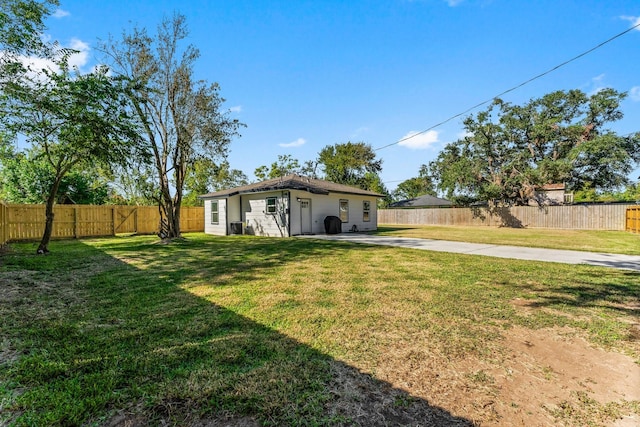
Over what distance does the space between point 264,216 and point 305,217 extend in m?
2.22

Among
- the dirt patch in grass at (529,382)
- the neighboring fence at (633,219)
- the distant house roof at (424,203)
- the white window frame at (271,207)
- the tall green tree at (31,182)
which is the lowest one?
the dirt patch in grass at (529,382)

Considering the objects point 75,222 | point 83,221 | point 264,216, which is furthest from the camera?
point 264,216

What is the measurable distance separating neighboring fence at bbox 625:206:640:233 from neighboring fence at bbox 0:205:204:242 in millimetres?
25760

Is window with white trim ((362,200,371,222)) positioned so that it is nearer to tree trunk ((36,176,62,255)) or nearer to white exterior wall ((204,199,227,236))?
white exterior wall ((204,199,227,236))

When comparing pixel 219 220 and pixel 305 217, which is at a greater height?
pixel 305 217

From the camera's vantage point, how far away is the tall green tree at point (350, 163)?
120ft

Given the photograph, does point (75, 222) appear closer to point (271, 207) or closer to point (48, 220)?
point (48, 220)

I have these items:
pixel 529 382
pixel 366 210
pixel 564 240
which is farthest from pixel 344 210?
pixel 529 382

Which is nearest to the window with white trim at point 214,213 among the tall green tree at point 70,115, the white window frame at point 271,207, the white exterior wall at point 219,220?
the white exterior wall at point 219,220

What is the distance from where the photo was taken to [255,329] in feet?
10.3

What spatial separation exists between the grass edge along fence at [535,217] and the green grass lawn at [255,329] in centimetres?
1738

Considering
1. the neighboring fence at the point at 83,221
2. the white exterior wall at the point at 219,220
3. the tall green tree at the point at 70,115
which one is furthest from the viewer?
the white exterior wall at the point at 219,220

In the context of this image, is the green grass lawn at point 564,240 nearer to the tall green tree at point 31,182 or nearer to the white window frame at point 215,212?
the white window frame at point 215,212

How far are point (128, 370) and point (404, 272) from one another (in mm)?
4894
